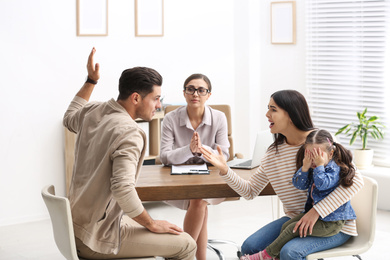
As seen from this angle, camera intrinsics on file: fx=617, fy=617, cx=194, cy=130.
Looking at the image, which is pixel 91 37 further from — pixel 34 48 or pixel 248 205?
pixel 248 205

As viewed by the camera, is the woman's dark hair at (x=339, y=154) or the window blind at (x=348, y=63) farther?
the window blind at (x=348, y=63)

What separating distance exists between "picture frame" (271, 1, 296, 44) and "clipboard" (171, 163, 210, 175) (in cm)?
263

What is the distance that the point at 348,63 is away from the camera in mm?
5641

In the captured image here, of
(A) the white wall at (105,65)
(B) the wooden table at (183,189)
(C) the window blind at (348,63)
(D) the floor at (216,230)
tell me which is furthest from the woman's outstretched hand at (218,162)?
(C) the window blind at (348,63)

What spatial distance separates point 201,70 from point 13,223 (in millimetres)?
2222

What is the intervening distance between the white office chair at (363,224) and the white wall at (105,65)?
2948 mm

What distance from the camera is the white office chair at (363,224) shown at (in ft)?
9.50

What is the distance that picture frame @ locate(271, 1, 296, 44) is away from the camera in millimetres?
5892

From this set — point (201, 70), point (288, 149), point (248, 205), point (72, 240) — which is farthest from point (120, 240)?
point (201, 70)

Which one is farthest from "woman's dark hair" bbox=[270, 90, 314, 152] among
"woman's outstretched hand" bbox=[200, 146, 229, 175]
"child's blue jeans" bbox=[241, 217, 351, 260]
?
"child's blue jeans" bbox=[241, 217, 351, 260]

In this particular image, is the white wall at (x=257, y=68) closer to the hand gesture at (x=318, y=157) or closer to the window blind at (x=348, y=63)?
the window blind at (x=348, y=63)

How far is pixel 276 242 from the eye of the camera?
296cm

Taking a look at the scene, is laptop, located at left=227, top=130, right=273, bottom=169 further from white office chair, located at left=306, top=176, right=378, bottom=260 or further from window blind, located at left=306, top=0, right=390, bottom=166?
window blind, located at left=306, top=0, right=390, bottom=166

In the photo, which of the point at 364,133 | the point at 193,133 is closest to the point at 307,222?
the point at 193,133
